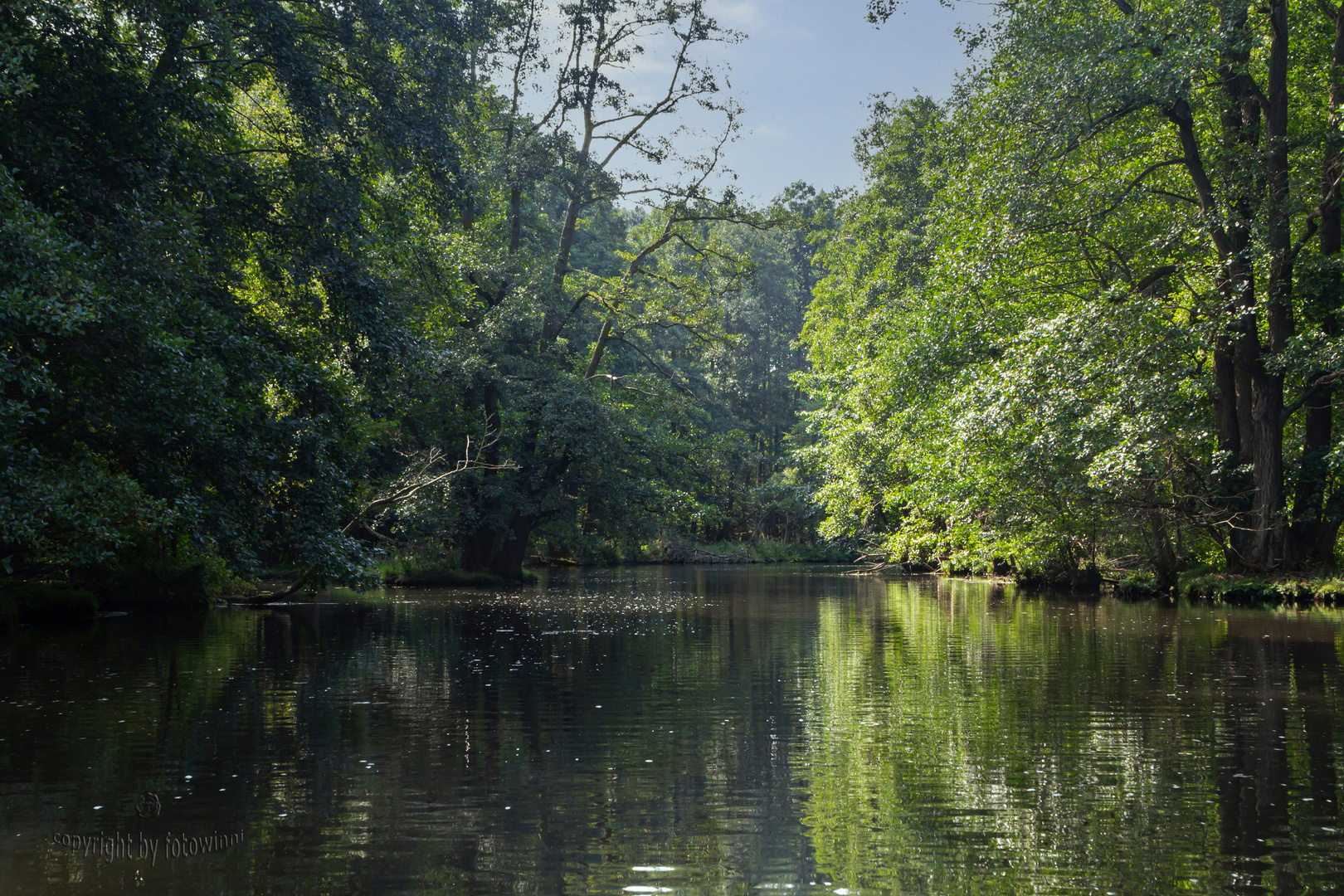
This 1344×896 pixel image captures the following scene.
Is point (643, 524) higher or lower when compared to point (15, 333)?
lower

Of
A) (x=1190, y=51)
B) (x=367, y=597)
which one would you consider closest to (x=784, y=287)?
(x=367, y=597)

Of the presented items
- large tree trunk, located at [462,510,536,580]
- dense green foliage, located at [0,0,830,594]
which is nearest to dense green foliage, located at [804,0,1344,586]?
dense green foliage, located at [0,0,830,594]

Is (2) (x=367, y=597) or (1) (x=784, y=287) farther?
(1) (x=784, y=287)

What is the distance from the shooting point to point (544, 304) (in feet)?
118

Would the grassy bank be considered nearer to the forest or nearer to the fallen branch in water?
the forest

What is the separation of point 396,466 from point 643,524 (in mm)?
8813

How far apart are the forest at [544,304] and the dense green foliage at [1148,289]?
4.4 inches

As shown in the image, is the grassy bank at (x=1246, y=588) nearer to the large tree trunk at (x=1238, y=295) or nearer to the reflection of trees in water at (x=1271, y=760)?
the large tree trunk at (x=1238, y=295)

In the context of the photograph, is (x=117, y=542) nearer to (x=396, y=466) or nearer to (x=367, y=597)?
(x=367, y=597)

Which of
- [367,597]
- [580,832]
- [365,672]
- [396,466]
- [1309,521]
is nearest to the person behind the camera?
[580,832]

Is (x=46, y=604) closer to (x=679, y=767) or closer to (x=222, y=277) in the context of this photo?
(x=222, y=277)

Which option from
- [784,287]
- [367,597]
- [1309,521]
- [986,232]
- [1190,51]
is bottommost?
[367,597]

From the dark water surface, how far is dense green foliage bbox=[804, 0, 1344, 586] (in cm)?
795

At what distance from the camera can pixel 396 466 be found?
33500 mm
